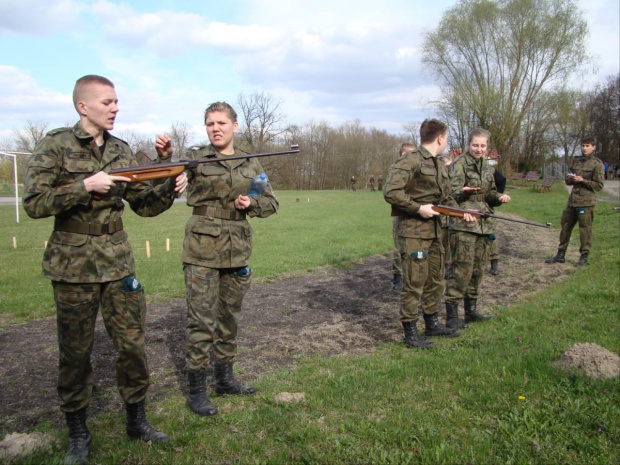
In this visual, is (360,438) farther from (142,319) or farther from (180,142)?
(180,142)

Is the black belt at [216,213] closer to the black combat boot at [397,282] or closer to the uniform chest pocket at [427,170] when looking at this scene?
the uniform chest pocket at [427,170]

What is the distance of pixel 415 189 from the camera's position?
5965 millimetres

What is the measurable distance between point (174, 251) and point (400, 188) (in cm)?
985

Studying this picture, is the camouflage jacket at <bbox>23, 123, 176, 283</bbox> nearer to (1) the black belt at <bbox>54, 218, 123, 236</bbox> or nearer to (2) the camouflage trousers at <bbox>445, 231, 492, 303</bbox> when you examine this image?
(1) the black belt at <bbox>54, 218, 123, 236</bbox>

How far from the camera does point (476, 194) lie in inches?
283

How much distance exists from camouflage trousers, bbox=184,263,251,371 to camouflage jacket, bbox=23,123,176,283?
2.30 ft

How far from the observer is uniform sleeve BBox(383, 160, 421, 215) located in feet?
18.5

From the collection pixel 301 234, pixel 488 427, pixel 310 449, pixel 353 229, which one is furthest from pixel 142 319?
pixel 353 229

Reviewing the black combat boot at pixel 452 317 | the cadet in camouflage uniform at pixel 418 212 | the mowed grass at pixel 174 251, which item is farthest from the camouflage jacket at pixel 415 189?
the mowed grass at pixel 174 251

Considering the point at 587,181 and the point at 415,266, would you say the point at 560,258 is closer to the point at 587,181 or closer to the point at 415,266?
the point at 587,181

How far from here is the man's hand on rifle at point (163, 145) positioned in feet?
13.7

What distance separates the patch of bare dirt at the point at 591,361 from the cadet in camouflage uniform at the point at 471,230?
76.9 inches

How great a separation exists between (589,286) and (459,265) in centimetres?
277

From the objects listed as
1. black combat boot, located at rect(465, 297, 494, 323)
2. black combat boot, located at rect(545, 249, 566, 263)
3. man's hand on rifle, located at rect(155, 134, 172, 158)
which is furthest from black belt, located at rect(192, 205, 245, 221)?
black combat boot, located at rect(545, 249, 566, 263)
